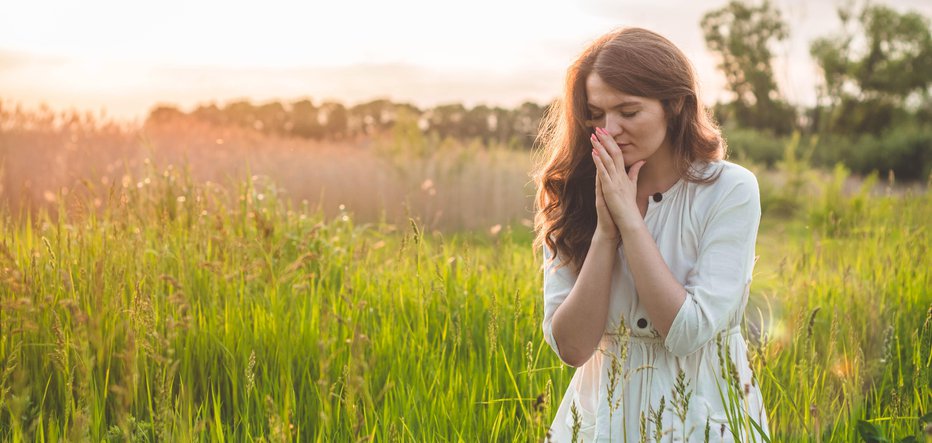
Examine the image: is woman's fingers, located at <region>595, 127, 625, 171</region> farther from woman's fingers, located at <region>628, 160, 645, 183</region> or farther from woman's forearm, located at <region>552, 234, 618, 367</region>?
woman's forearm, located at <region>552, 234, 618, 367</region>

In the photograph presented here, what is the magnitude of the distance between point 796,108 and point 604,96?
119ft

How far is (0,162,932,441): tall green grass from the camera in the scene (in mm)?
2557

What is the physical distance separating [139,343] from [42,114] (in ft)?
26.8

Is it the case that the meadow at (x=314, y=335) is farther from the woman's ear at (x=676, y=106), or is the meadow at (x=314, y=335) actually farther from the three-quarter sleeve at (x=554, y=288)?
the woman's ear at (x=676, y=106)

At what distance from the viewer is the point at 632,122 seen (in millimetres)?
2236

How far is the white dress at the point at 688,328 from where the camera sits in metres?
2.07

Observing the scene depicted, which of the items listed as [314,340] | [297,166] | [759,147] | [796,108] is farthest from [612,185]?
[796,108]

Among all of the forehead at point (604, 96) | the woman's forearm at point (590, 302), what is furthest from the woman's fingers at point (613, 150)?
the woman's forearm at point (590, 302)

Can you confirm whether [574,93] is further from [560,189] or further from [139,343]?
[139,343]

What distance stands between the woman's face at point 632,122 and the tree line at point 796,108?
22203 mm

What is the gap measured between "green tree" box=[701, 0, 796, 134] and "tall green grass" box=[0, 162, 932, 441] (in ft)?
109

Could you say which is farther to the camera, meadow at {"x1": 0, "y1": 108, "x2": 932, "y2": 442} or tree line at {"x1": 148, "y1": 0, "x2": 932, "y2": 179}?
tree line at {"x1": 148, "y1": 0, "x2": 932, "y2": 179}

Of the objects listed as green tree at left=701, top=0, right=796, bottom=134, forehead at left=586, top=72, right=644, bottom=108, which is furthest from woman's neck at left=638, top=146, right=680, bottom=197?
green tree at left=701, top=0, right=796, bottom=134

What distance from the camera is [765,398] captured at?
9.73ft
